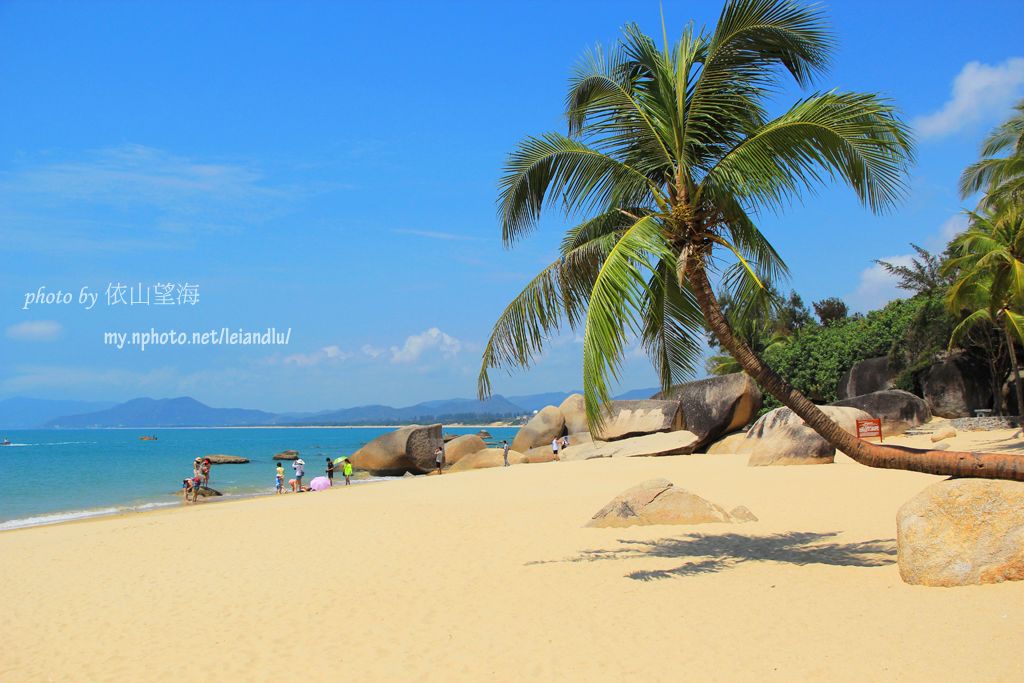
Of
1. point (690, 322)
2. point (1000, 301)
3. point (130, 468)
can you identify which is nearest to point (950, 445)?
point (1000, 301)

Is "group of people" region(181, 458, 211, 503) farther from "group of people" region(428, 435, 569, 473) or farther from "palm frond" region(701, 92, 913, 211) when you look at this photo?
"palm frond" region(701, 92, 913, 211)

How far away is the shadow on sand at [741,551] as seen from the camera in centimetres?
875

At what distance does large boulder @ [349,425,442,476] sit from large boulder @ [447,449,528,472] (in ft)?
4.49

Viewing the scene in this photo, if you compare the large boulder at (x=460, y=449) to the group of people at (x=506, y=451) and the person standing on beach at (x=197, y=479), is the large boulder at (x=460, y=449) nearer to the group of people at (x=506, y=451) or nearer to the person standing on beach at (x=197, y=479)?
the group of people at (x=506, y=451)

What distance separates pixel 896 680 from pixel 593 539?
19.6ft

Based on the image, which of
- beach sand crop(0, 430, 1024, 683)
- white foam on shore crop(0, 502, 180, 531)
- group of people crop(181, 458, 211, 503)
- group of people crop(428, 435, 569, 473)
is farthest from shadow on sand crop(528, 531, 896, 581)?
group of people crop(428, 435, 569, 473)

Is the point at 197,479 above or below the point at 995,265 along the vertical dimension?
below

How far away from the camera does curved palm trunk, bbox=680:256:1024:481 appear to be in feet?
23.9

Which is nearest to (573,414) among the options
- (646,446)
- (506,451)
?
(506,451)

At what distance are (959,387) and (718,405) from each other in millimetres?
10187

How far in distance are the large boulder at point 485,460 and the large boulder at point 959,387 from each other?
17075 mm

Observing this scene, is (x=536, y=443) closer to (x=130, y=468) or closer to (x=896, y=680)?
(x=130, y=468)

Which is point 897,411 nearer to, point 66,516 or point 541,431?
point 541,431

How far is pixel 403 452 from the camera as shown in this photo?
33406mm
